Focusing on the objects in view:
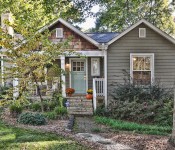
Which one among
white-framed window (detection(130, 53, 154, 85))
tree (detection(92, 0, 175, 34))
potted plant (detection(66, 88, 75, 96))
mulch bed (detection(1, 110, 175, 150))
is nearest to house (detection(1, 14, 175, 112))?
white-framed window (detection(130, 53, 154, 85))

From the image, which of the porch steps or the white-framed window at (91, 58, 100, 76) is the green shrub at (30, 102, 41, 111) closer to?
the porch steps

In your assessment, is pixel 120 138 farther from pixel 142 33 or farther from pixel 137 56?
pixel 142 33

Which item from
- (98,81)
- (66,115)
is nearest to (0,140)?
(66,115)

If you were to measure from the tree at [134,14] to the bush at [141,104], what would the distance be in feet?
53.6

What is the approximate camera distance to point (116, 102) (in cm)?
1235

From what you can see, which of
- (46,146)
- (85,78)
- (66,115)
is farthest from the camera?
(85,78)

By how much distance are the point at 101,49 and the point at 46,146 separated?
8.19 m

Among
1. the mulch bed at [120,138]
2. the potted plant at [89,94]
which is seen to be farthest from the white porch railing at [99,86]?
the mulch bed at [120,138]

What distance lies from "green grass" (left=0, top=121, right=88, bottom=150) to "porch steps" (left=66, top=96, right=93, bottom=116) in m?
4.67

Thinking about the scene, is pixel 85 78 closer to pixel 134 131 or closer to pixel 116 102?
pixel 116 102

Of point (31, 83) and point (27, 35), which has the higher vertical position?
point (27, 35)

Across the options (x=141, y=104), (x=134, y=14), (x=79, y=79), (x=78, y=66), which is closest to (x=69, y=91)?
(x=79, y=79)

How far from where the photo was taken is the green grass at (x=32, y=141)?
6539mm

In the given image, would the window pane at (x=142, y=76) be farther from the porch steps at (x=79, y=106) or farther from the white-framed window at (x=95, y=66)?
the porch steps at (x=79, y=106)
